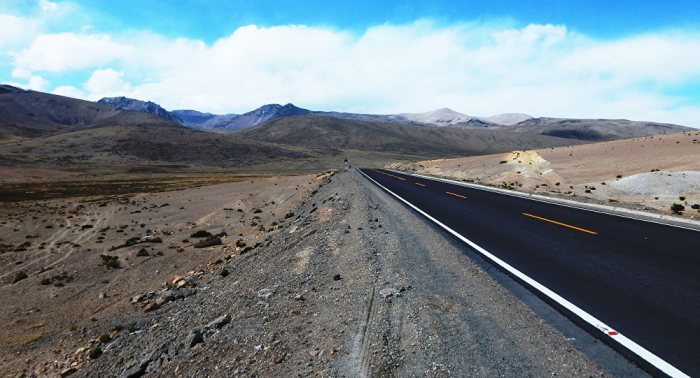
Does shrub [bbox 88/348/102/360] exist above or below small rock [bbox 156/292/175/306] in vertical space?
below

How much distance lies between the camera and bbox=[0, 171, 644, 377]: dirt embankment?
4297 millimetres

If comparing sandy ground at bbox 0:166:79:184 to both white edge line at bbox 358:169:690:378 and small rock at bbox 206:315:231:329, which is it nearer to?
small rock at bbox 206:315:231:329

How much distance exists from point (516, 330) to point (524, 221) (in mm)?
8464

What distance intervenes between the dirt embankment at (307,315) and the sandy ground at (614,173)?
46.4 feet

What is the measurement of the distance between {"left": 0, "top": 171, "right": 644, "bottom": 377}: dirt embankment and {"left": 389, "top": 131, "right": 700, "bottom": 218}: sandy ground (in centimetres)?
1415

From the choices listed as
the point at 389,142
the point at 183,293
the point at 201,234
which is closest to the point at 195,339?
the point at 183,293

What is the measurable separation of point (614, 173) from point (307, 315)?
33.3m

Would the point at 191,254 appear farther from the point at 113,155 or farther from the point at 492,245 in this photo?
the point at 113,155

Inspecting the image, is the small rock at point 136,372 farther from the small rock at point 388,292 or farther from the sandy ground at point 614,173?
the sandy ground at point 614,173

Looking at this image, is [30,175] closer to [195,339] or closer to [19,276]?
[19,276]

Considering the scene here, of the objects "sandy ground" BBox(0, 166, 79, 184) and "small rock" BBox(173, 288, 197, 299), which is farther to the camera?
"sandy ground" BBox(0, 166, 79, 184)

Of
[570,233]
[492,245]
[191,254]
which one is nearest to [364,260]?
[492,245]

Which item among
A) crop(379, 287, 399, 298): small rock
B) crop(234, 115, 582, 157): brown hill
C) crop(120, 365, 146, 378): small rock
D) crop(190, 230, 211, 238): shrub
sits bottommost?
crop(190, 230, 211, 238): shrub

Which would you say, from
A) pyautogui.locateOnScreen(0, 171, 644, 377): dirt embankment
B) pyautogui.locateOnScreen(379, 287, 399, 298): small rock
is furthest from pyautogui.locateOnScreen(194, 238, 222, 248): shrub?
pyautogui.locateOnScreen(379, 287, 399, 298): small rock
